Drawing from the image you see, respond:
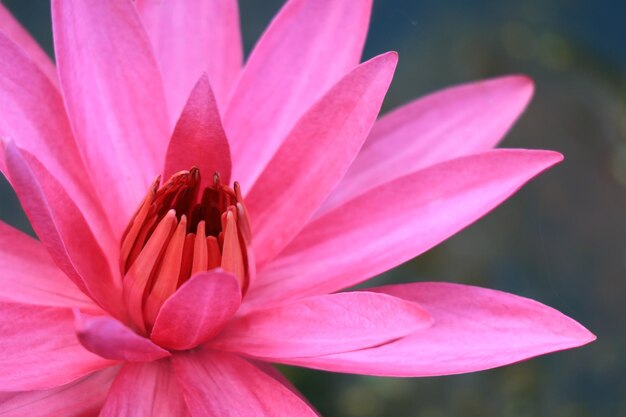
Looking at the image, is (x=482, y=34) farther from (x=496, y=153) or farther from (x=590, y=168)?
(x=496, y=153)

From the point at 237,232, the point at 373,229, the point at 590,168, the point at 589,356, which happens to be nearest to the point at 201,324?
the point at 237,232

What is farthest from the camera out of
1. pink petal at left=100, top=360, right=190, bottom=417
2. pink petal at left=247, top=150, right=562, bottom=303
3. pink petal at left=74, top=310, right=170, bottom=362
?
pink petal at left=247, top=150, right=562, bottom=303

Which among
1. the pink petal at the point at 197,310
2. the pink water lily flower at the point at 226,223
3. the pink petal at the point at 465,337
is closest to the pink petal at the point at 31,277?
the pink water lily flower at the point at 226,223

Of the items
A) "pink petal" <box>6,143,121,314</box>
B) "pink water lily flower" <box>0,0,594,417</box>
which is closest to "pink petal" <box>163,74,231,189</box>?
"pink water lily flower" <box>0,0,594,417</box>

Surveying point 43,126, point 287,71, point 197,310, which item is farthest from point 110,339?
point 287,71

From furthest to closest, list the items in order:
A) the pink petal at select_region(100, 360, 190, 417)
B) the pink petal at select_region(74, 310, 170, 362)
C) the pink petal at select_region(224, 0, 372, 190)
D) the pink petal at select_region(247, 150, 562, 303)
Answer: the pink petal at select_region(224, 0, 372, 190), the pink petal at select_region(247, 150, 562, 303), the pink petal at select_region(100, 360, 190, 417), the pink petal at select_region(74, 310, 170, 362)

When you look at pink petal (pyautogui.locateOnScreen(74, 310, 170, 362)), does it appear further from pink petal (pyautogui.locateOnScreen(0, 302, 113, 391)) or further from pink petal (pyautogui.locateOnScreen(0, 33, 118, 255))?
pink petal (pyautogui.locateOnScreen(0, 33, 118, 255))
